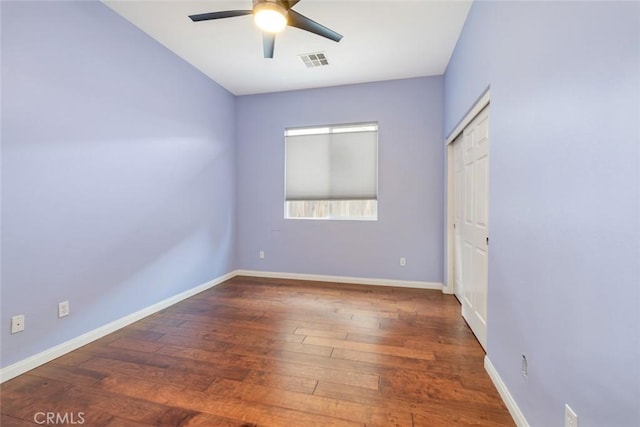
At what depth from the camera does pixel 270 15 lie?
2.03m

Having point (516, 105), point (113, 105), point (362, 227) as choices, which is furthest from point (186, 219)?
point (516, 105)

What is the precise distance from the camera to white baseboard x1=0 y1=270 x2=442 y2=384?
6.27 feet

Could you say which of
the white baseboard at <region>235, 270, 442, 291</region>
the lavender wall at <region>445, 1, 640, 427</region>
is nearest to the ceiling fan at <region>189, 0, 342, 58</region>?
the lavender wall at <region>445, 1, 640, 427</region>

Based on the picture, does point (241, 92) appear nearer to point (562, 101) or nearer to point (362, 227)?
point (362, 227)

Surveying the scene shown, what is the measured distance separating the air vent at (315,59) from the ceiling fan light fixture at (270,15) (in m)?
1.19

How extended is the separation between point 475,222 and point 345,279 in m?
2.19

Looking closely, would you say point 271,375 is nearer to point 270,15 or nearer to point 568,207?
point 568,207

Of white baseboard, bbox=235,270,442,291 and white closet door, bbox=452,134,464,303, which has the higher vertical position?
white closet door, bbox=452,134,464,303

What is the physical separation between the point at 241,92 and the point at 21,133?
9.87ft

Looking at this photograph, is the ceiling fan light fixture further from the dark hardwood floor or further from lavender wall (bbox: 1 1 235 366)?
A: the dark hardwood floor

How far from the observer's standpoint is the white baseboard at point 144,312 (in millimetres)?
1910

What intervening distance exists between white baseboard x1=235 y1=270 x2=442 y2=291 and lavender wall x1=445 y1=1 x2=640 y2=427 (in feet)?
6.80

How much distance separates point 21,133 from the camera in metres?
1.90

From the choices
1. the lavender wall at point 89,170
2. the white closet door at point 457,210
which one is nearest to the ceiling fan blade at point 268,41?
the lavender wall at point 89,170
